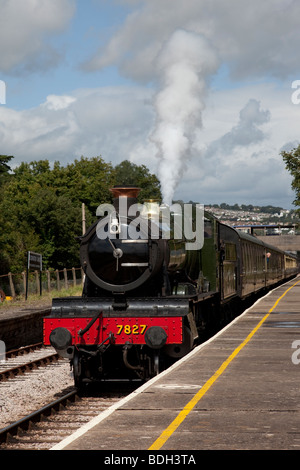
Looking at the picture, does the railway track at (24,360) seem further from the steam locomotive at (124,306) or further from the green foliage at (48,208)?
the green foliage at (48,208)

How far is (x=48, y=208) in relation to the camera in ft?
208

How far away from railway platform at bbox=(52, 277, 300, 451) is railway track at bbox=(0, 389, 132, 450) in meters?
1.07

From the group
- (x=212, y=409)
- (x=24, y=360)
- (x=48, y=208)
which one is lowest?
(x=24, y=360)

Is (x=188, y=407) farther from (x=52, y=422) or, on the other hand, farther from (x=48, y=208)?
(x=48, y=208)

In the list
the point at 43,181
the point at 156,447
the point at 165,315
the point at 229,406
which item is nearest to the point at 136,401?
the point at 229,406

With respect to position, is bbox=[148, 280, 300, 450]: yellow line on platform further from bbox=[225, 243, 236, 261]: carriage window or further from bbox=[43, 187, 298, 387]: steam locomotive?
bbox=[225, 243, 236, 261]: carriage window

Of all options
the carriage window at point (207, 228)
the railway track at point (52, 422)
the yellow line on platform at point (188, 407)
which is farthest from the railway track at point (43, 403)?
the carriage window at point (207, 228)

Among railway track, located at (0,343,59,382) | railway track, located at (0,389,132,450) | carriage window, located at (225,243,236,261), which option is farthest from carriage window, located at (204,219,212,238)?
railway track, located at (0,389,132,450)

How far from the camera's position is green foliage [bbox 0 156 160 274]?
5453 cm

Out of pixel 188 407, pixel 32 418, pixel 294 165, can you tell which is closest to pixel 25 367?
pixel 32 418

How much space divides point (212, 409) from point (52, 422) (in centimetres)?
291

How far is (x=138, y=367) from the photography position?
12.0m

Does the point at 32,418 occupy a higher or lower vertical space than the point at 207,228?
lower
